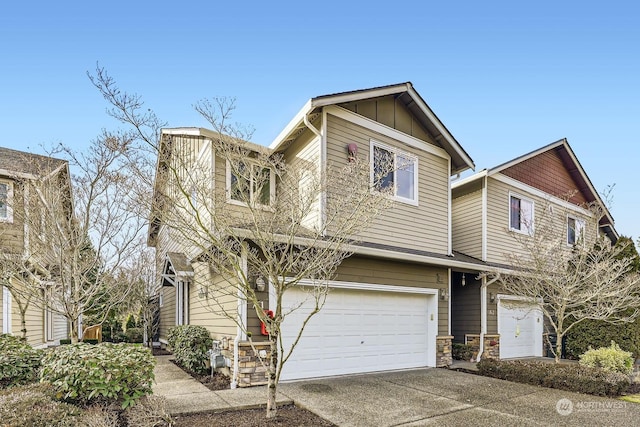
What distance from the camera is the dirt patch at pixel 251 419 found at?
5449 millimetres

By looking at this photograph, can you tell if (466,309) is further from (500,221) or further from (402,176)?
(402,176)

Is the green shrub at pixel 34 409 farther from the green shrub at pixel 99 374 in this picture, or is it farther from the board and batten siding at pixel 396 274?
the board and batten siding at pixel 396 274

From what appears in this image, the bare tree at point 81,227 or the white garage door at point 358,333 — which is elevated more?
the bare tree at point 81,227

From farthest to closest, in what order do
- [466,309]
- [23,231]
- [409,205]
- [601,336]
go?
[466,309], [601,336], [409,205], [23,231]

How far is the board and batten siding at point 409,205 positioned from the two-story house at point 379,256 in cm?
3

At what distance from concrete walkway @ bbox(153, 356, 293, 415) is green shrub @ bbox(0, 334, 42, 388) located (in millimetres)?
1897

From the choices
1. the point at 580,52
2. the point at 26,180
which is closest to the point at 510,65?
the point at 580,52

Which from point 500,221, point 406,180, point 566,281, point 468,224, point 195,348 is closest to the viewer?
point 195,348

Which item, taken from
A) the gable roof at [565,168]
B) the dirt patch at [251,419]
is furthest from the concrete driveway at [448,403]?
the gable roof at [565,168]

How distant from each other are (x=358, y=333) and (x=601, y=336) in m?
8.12

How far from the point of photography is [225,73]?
10.9 meters

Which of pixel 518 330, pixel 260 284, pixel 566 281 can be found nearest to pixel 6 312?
pixel 260 284

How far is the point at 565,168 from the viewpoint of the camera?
52.5 feet

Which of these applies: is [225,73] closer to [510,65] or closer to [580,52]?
[510,65]
